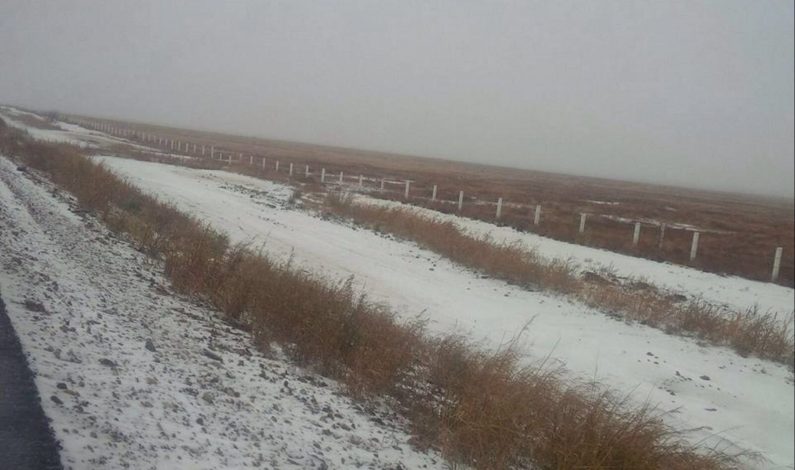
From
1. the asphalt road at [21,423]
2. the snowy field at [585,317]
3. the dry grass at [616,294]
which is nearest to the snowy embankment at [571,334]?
the snowy field at [585,317]

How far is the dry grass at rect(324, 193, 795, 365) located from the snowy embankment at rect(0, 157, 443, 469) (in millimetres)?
7255

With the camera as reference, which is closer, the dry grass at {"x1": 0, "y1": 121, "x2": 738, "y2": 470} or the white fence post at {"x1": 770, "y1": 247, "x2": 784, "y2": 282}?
the dry grass at {"x1": 0, "y1": 121, "x2": 738, "y2": 470}

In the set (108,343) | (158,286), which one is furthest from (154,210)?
(108,343)

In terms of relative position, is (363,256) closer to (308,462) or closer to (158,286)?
(158,286)

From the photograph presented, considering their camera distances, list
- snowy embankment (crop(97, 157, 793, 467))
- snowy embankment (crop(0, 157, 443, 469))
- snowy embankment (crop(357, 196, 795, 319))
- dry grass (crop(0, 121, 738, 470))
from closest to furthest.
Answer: snowy embankment (crop(0, 157, 443, 469)) → dry grass (crop(0, 121, 738, 470)) → snowy embankment (crop(97, 157, 793, 467)) → snowy embankment (crop(357, 196, 795, 319))

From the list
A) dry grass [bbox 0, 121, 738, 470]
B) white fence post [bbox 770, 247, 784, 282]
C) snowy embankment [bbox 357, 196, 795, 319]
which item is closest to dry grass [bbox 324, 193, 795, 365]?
snowy embankment [bbox 357, 196, 795, 319]

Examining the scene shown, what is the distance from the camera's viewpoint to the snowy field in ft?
23.7

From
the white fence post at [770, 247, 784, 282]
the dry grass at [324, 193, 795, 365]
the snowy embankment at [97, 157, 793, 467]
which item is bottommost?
the snowy embankment at [97, 157, 793, 467]

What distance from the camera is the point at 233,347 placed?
6207 mm

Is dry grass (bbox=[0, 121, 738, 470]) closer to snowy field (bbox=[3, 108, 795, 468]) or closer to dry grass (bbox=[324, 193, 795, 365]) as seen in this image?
snowy field (bbox=[3, 108, 795, 468])

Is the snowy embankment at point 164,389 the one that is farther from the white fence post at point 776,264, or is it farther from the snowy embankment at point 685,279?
the white fence post at point 776,264

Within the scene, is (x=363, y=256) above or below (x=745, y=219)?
below

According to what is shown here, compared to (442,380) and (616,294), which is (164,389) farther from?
(616,294)

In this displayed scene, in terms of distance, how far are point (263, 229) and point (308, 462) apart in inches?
492
